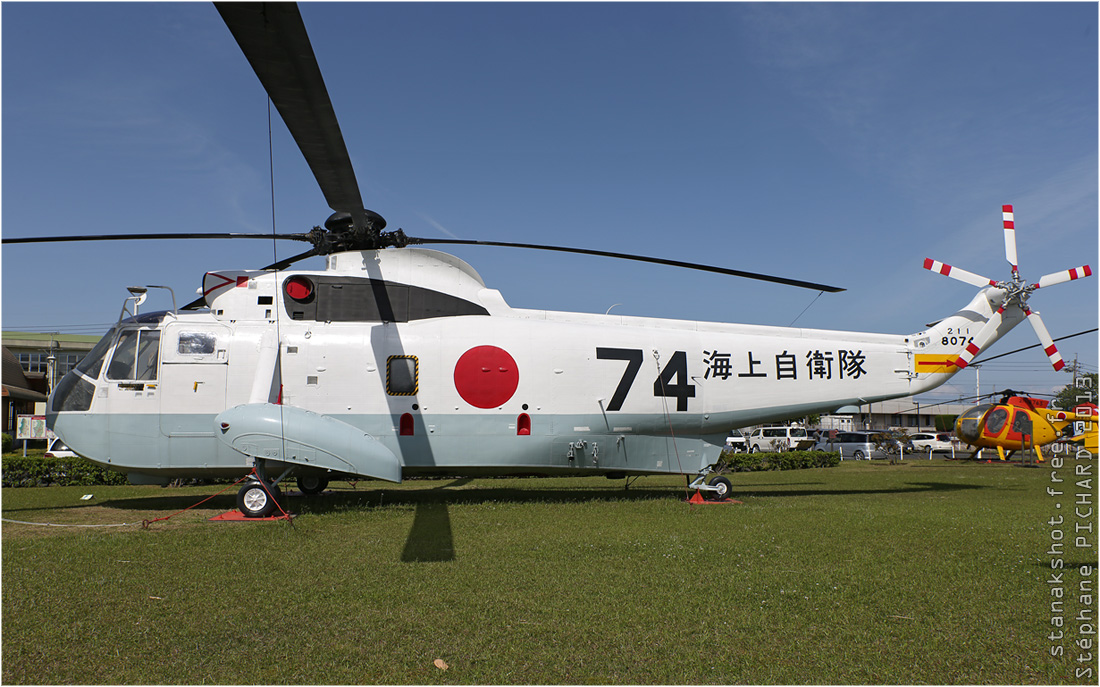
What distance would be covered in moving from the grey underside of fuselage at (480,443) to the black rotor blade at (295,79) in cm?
533

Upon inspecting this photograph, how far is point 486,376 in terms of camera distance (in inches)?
495

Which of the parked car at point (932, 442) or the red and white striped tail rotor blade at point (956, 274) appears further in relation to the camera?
the parked car at point (932, 442)

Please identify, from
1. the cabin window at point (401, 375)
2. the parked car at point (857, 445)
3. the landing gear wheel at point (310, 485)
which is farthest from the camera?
the parked car at point (857, 445)

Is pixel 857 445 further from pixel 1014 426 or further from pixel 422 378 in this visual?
pixel 422 378

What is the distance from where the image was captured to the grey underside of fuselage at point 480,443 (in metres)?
11.7

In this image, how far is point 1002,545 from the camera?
329 inches

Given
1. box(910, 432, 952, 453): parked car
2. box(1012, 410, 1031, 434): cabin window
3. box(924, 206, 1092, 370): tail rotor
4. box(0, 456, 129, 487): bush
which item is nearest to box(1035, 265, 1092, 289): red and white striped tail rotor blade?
box(924, 206, 1092, 370): tail rotor

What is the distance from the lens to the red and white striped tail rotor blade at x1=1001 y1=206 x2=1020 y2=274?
45.9ft

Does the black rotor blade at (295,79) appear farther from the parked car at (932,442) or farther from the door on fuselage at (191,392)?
the parked car at (932,442)

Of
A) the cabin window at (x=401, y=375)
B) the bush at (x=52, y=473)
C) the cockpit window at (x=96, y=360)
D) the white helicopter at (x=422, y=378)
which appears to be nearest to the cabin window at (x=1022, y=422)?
the white helicopter at (x=422, y=378)

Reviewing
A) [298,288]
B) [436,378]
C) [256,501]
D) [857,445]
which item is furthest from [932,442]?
[256,501]

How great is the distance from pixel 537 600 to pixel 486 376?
6976 mm

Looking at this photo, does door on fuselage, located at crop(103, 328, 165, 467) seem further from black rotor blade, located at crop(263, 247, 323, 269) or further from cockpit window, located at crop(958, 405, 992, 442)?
cockpit window, located at crop(958, 405, 992, 442)

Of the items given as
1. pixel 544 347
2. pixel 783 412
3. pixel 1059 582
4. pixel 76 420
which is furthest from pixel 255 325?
pixel 1059 582
